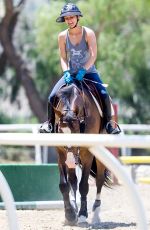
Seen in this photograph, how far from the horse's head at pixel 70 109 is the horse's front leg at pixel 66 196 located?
0.54m

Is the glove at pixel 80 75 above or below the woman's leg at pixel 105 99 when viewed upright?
above

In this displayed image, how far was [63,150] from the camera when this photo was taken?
914cm

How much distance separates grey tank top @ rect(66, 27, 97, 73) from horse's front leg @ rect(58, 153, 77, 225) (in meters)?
0.97

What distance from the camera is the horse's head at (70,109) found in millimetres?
8719

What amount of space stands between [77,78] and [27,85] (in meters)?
19.6

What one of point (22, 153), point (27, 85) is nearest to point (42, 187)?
point (22, 153)

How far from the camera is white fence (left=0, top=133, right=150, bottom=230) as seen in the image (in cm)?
443

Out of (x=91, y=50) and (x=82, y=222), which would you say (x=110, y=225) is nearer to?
(x=82, y=222)

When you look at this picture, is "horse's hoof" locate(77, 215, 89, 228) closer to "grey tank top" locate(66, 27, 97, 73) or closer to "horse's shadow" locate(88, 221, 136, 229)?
"horse's shadow" locate(88, 221, 136, 229)

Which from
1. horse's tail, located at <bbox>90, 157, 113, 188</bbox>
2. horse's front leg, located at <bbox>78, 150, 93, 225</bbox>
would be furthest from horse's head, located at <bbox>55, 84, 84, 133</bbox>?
horse's tail, located at <bbox>90, 157, 113, 188</bbox>

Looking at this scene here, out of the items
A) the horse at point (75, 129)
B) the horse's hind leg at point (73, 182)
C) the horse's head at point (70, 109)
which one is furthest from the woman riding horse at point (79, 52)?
the horse's hind leg at point (73, 182)

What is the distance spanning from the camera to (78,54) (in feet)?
30.8

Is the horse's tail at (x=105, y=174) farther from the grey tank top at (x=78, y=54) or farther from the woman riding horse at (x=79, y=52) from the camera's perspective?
the grey tank top at (x=78, y=54)

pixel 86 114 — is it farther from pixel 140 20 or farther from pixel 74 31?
pixel 140 20
